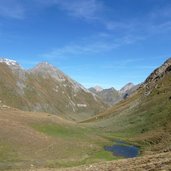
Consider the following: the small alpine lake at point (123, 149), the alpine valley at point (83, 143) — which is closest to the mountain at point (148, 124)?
the alpine valley at point (83, 143)

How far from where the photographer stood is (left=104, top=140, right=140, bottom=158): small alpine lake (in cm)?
7023

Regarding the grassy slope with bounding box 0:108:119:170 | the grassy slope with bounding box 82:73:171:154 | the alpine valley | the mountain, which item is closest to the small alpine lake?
the alpine valley

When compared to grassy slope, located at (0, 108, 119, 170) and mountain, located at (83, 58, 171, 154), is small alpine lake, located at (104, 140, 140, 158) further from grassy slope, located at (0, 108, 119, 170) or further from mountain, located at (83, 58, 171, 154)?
grassy slope, located at (0, 108, 119, 170)

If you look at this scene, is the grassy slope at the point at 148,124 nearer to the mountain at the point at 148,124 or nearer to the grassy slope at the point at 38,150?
the mountain at the point at 148,124

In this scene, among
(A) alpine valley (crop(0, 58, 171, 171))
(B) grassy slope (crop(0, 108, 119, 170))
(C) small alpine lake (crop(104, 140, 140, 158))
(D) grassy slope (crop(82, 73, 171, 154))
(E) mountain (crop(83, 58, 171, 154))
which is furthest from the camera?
(D) grassy slope (crop(82, 73, 171, 154))

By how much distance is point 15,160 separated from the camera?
53312mm

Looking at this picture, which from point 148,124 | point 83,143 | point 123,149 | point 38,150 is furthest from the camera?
point 148,124

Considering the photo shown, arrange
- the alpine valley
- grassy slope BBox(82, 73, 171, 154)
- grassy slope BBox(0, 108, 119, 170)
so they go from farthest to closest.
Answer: grassy slope BBox(82, 73, 171, 154)
grassy slope BBox(0, 108, 119, 170)
the alpine valley

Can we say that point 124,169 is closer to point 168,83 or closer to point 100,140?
point 100,140

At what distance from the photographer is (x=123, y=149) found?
77688mm

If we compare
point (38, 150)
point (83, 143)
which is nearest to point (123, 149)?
point (83, 143)

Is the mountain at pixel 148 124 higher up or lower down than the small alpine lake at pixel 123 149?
higher up

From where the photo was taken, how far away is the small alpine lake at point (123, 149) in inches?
2765

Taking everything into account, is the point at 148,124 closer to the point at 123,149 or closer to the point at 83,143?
the point at 123,149
